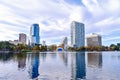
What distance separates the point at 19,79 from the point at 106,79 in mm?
15579

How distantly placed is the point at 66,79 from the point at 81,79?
8.98ft

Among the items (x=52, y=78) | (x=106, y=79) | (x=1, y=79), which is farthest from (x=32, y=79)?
(x=106, y=79)

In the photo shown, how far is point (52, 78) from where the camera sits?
2869 centimetres

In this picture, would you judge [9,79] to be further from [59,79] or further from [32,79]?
[59,79]

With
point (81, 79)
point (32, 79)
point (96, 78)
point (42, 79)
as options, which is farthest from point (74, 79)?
point (32, 79)

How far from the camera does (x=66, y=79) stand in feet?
91.5

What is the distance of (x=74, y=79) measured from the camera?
2817cm

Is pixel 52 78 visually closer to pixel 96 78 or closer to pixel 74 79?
pixel 74 79

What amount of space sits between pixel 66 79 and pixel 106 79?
7013mm

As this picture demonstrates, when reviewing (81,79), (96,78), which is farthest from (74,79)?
(96,78)

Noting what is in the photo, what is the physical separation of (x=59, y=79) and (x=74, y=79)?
109 inches

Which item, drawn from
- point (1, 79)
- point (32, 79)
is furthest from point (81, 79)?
point (1, 79)

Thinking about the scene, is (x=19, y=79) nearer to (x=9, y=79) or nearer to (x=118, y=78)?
(x=9, y=79)

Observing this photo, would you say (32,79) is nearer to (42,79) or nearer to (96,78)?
(42,79)
